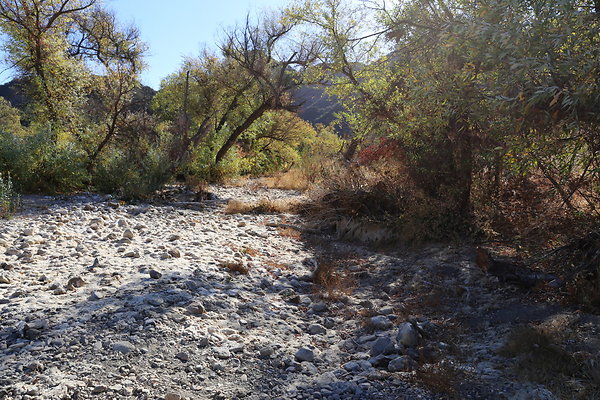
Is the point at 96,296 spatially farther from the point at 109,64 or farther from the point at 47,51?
the point at 109,64

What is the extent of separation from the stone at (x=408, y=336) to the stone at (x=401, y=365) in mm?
326

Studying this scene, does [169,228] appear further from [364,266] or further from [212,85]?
[212,85]

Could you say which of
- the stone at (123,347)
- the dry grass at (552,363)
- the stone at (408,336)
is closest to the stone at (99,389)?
the stone at (123,347)

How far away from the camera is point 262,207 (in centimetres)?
1112

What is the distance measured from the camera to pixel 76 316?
3811 mm

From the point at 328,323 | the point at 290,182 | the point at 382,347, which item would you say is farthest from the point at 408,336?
the point at 290,182

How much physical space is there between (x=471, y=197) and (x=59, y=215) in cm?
752

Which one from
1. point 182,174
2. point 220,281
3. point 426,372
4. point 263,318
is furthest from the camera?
point 182,174

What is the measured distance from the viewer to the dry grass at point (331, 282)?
214 inches

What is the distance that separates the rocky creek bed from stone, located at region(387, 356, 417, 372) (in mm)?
10

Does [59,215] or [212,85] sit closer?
[59,215]

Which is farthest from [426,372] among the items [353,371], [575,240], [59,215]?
[59,215]

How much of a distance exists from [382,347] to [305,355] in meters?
0.72

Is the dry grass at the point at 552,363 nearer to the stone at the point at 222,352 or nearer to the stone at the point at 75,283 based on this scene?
the stone at the point at 222,352
